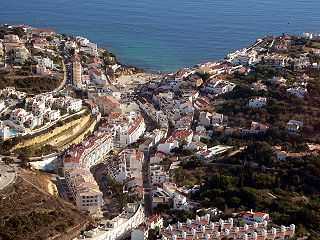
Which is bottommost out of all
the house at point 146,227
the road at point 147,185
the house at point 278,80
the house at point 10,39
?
the road at point 147,185

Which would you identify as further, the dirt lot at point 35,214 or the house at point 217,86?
the house at point 217,86

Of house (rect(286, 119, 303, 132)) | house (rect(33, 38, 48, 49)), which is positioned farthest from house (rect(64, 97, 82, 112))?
house (rect(286, 119, 303, 132))

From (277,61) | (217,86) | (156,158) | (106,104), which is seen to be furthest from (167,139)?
(277,61)

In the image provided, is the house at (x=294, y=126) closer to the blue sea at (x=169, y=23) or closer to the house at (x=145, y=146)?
the house at (x=145, y=146)

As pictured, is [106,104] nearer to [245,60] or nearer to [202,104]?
[202,104]

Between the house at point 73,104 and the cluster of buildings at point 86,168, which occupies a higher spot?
the house at point 73,104

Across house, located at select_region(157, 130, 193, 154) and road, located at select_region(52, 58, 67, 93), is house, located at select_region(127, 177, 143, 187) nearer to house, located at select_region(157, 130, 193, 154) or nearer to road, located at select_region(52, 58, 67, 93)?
house, located at select_region(157, 130, 193, 154)

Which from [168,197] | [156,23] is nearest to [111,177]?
[168,197]

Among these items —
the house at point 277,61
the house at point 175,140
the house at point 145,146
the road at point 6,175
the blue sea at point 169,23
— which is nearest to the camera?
the road at point 6,175

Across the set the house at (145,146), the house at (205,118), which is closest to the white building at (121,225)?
the house at (145,146)
